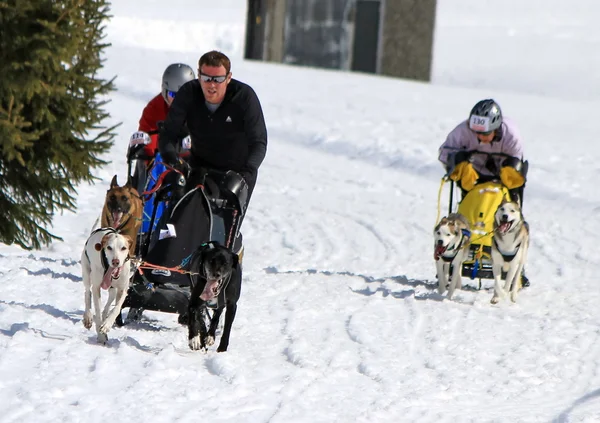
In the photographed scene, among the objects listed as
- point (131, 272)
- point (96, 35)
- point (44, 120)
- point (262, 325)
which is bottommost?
point (262, 325)

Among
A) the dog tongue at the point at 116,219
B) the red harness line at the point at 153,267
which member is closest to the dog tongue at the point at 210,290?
the red harness line at the point at 153,267

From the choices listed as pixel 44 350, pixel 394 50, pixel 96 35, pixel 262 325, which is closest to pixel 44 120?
pixel 96 35

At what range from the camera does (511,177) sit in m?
8.95

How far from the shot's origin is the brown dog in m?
7.11

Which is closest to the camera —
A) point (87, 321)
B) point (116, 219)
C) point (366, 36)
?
point (87, 321)

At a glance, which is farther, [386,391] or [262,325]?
[262,325]

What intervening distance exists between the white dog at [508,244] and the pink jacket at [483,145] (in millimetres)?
720

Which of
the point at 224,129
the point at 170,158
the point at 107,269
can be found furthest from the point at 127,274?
the point at 224,129

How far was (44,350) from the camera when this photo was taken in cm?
570

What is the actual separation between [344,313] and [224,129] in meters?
1.86

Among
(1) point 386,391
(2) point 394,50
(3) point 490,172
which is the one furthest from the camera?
(2) point 394,50

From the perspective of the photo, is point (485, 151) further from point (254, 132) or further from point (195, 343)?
point (195, 343)

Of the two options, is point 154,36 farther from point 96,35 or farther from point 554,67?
point 96,35

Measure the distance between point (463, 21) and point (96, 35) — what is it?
2911 cm
